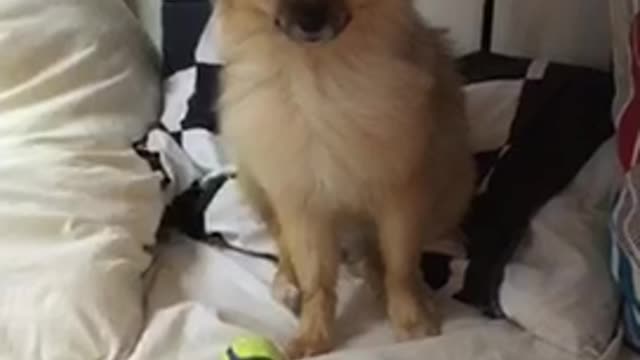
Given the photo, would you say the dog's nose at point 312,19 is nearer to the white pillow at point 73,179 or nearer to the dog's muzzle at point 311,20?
the dog's muzzle at point 311,20

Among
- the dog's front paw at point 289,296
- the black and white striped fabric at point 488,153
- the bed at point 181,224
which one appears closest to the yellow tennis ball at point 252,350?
the bed at point 181,224

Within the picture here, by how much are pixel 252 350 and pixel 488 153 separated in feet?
1.90

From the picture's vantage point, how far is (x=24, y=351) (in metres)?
1.52

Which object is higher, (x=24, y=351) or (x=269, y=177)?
(x=269, y=177)

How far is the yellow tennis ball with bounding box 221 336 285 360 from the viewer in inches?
57.9

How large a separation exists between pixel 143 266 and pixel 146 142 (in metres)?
0.35

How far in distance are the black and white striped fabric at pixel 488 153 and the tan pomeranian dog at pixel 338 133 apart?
9cm

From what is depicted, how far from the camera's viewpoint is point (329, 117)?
5.18 feet

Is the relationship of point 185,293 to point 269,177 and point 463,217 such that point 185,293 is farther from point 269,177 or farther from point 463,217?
point 463,217

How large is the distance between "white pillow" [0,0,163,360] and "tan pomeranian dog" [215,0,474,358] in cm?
21

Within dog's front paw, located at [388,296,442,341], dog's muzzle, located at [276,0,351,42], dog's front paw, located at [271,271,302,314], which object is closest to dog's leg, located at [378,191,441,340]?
dog's front paw, located at [388,296,442,341]

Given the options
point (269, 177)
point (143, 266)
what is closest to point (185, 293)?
point (143, 266)

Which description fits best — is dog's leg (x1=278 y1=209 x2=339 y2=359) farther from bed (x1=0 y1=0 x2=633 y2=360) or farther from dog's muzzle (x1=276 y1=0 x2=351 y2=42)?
dog's muzzle (x1=276 y1=0 x2=351 y2=42)

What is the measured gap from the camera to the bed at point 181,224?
1567 mm
